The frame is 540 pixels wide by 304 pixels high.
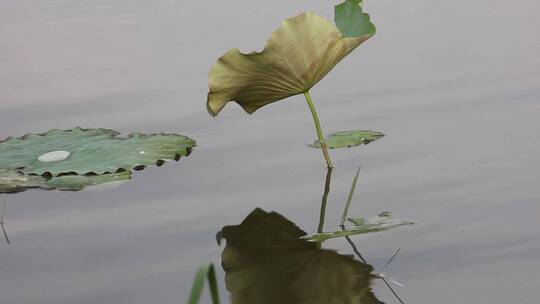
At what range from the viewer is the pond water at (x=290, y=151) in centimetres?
154

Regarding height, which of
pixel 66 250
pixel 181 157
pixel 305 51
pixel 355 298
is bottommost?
pixel 355 298

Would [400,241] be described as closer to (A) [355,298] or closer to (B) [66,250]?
(A) [355,298]

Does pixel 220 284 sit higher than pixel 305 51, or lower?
lower

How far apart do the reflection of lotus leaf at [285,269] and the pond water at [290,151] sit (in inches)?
1.4

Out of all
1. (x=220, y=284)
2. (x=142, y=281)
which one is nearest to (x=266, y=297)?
(x=220, y=284)

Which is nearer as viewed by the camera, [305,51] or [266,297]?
[266,297]

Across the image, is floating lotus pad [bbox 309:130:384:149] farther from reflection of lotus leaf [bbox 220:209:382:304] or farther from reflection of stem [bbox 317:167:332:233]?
reflection of lotus leaf [bbox 220:209:382:304]

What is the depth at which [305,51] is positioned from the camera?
194 centimetres

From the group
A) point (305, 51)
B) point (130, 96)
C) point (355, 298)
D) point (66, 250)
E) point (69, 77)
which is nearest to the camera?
point (355, 298)

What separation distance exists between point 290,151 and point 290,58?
1.04 feet

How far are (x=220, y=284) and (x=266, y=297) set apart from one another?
10 centimetres

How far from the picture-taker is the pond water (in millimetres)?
1540

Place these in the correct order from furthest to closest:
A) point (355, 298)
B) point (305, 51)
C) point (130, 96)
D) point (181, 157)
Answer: point (130, 96)
point (181, 157)
point (305, 51)
point (355, 298)

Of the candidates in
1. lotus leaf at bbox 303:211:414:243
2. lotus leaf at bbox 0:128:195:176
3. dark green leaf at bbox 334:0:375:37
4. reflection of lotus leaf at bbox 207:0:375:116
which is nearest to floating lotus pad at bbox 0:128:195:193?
lotus leaf at bbox 0:128:195:176
